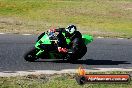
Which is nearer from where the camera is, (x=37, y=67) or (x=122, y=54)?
(x=37, y=67)

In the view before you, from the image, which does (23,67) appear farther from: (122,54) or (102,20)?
(102,20)

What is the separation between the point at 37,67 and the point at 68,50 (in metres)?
1.65

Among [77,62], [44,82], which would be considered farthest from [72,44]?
[44,82]

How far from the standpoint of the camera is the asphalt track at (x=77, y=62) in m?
17.8

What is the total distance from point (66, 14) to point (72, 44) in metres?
21.2

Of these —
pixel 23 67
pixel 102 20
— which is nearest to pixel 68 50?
pixel 23 67

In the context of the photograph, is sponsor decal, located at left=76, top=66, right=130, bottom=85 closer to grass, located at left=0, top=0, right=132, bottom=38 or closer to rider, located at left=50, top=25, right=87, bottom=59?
rider, located at left=50, top=25, right=87, bottom=59

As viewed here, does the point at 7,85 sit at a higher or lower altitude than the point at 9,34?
higher

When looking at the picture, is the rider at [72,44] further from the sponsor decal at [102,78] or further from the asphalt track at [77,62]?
the sponsor decal at [102,78]

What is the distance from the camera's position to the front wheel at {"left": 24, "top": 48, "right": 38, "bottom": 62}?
18438 mm

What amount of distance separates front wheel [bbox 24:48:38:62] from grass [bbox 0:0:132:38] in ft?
33.7

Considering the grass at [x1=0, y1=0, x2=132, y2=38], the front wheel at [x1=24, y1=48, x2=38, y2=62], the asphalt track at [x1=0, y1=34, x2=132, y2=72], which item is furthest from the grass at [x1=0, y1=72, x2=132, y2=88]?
the grass at [x1=0, y1=0, x2=132, y2=38]

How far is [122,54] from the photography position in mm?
21016

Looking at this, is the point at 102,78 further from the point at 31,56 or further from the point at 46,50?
the point at 31,56
